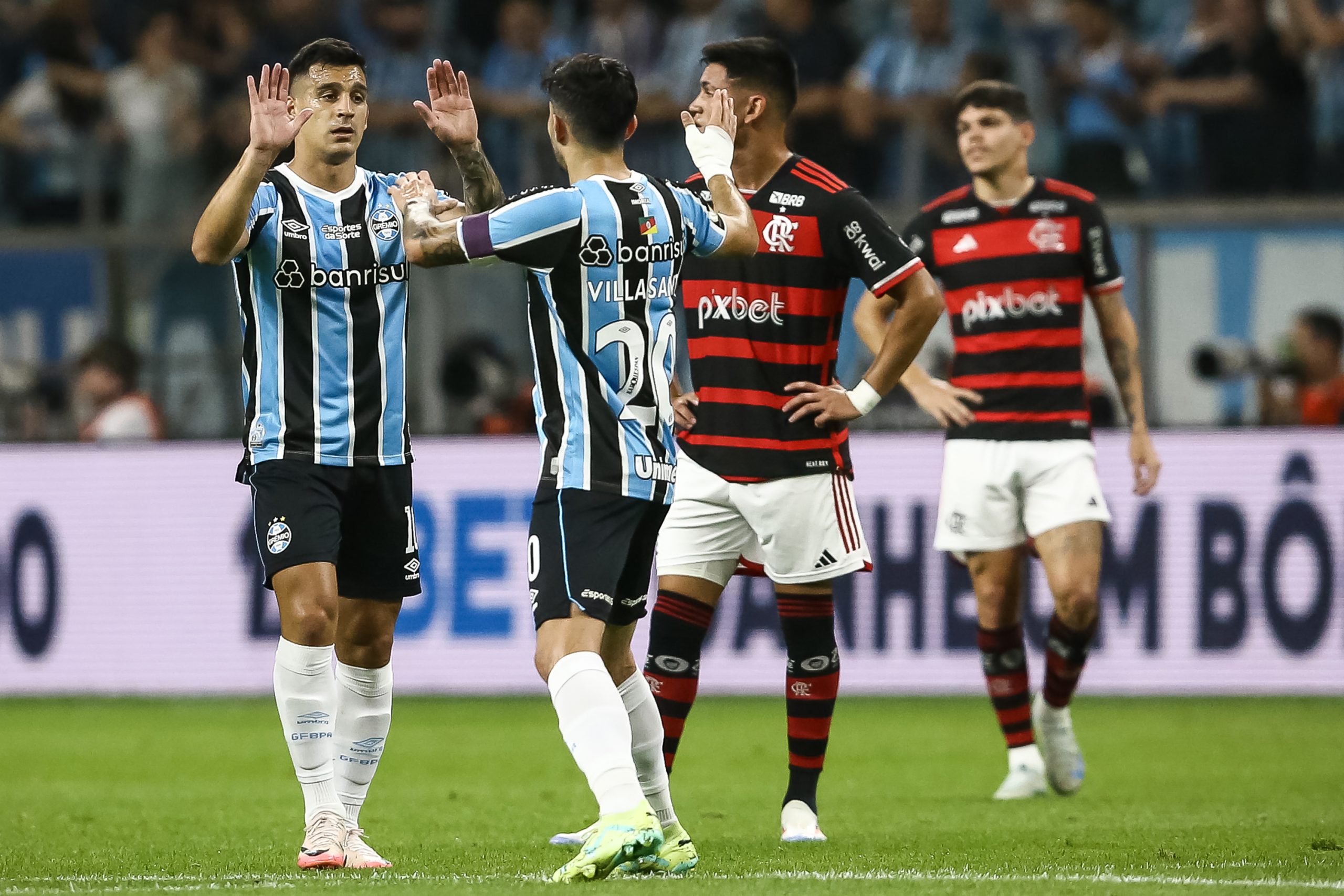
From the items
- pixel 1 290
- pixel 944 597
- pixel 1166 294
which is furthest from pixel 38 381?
pixel 1166 294

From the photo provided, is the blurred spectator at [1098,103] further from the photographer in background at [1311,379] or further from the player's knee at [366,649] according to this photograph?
the player's knee at [366,649]

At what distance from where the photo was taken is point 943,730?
388 inches

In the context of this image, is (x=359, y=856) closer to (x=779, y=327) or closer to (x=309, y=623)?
(x=309, y=623)

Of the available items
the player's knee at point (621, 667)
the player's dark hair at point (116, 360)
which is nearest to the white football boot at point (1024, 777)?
the player's knee at point (621, 667)

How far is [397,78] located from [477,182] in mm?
9437

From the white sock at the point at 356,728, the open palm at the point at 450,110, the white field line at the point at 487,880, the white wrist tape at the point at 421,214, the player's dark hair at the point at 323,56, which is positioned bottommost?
the white field line at the point at 487,880

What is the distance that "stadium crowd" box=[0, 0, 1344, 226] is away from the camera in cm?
1277

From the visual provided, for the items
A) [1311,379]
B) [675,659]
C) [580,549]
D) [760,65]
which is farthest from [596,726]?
[1311,379]

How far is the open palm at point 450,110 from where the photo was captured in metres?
5.27

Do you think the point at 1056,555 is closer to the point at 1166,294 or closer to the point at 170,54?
the point at 1166,294

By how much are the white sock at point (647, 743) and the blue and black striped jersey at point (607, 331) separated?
2.07 feet

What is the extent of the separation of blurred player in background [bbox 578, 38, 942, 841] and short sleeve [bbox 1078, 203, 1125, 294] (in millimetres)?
1767

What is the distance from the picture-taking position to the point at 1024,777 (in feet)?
24.5

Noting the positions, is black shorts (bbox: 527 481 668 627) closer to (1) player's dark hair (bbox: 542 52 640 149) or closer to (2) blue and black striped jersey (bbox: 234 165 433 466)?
(2) blue and black striped jersey (bbox: 234 165 433 466)
